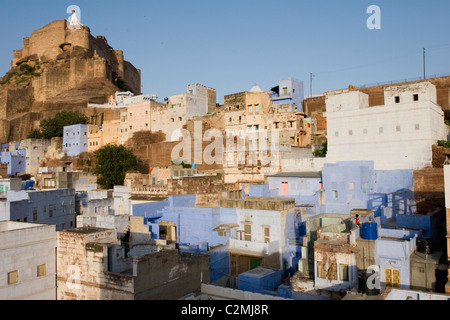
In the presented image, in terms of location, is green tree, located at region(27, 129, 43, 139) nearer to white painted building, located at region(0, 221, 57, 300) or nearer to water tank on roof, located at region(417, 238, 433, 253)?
white painted building, located at region(0, 221, 57, 300)

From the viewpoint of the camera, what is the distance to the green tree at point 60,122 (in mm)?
57438

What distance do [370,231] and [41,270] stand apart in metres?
12.5

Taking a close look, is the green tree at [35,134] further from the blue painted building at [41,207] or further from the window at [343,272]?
the window at [343,272]

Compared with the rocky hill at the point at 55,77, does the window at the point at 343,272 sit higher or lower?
lower

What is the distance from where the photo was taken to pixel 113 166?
40375 mm

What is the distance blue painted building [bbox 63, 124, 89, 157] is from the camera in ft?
173

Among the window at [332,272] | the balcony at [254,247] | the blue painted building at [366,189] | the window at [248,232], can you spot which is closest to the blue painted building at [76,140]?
the window at [248,232]

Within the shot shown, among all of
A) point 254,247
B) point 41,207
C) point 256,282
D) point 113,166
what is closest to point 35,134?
point 113,166

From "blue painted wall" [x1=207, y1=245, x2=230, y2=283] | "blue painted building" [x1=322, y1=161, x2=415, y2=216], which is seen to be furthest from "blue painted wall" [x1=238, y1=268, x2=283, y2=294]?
"blue painted building" [x1=322, y1=161, x2=415, y2=216]

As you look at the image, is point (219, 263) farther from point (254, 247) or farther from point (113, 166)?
point (113, 166)

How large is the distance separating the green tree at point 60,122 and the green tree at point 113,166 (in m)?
18.5

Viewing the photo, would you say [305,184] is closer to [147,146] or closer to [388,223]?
[388,223]

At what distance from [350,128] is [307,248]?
536 inches

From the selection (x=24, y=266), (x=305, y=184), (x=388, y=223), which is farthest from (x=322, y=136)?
(x=24, y=266)
